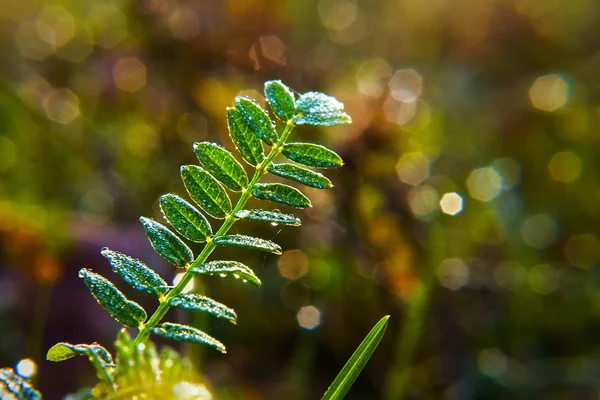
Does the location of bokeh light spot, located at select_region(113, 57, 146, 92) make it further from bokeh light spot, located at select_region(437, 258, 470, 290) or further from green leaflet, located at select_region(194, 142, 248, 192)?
green leaflet, located at select_region(194, 142, 248, 192)

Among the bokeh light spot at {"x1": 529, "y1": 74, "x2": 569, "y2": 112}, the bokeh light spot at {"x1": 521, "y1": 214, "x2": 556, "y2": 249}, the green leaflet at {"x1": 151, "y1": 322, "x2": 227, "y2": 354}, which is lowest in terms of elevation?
the green leaflet at {"x1": 151, "y1": 322, "x2": 227, "y2": 354}

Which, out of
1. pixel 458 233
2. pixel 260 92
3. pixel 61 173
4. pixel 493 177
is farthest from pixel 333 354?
pixel 61 173

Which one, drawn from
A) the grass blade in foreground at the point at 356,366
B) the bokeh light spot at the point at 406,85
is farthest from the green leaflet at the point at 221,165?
the bokeh light spot at the point at 406,85

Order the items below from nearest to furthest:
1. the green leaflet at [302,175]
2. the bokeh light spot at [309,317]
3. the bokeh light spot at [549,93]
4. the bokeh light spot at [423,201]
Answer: the green leaflet at [302,175]
the bokeh light spot at [309,317]
the bokeh light spot at [423,201]
the bokeh light spot at [549,93]

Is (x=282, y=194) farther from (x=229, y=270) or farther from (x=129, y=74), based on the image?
(x=129, y=74)

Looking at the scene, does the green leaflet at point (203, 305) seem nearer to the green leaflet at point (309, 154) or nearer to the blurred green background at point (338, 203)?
the green leaflet at point (309, 154)

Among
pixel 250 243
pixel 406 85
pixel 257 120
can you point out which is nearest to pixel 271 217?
pixel 250 243

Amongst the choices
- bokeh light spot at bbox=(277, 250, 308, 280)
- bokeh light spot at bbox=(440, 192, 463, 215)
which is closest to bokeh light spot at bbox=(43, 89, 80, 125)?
bokeh light spot at bbox=(277, 250, 308, 280)
